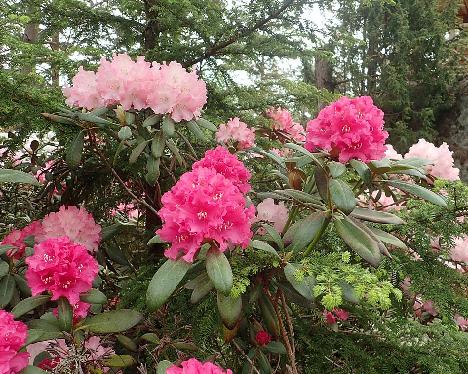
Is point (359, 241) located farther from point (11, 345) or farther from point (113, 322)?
point (11, 345)

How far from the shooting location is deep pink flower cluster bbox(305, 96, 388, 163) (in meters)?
1.31

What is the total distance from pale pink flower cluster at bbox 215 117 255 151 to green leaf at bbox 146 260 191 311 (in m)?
0.97

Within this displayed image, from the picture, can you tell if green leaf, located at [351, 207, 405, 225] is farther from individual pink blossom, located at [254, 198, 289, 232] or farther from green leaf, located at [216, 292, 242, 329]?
green leaf, located at [216, 292, 242, 329]

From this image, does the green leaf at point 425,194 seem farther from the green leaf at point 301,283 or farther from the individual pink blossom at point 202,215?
the individual pink blossom at point 202,215

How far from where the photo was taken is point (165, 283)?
1.10 meters

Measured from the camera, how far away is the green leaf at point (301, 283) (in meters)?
1.18

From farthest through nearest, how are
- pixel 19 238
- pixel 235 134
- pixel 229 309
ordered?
pixel 235 134
pixel 19 238
pixel 229 309

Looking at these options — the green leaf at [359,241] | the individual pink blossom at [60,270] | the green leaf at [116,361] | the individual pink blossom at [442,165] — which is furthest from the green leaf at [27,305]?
the individual pink blossom at [442,165]

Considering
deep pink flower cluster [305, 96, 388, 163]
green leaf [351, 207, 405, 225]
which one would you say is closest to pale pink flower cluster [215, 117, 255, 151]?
deep pink flower cluster [305, 96, 388, 163]

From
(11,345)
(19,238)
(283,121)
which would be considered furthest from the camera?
(283,121)

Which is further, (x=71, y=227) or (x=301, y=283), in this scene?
(x=71, y=227)

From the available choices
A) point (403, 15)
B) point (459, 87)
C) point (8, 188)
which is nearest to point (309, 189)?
point (8, 188)

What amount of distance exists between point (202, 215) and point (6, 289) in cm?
67

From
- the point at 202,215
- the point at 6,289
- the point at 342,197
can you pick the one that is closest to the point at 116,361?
the point at 6,289
